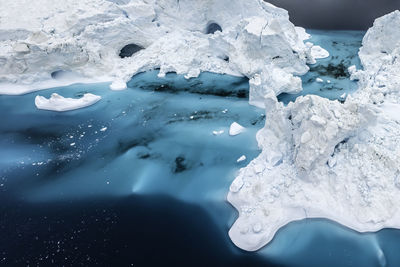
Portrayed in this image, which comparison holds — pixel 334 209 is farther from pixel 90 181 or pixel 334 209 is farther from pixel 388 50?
pixel 388 50

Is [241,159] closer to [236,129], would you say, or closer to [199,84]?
[236,129]

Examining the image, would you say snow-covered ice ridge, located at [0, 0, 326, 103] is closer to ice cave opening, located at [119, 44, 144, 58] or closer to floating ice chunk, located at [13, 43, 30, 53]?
floating ice chunk, located at [13, 43, 30, 53]

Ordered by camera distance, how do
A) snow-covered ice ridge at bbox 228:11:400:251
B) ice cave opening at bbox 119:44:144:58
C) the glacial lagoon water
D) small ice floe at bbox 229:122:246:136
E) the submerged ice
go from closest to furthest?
the glacial lagoon water
snow-covered ice ridge at bbox 228:11:400:251
the submerged ice
small ice floe at bbox 229:122:246:136
ice cave opening at bbox 119:44:144:58

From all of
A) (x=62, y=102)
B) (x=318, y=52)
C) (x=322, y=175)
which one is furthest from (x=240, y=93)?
(x=62, y=102)

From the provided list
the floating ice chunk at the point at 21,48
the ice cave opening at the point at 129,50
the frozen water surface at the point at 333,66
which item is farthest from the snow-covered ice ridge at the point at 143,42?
the frozen water surface at the point at 333,66

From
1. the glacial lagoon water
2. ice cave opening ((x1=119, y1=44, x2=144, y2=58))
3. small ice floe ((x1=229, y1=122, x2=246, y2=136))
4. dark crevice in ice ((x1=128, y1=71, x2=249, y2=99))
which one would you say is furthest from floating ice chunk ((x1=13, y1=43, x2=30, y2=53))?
small ice floe ((x1=229, y1=122, x2=246, y2=136))

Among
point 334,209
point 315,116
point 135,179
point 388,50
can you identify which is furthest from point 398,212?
point 388,50

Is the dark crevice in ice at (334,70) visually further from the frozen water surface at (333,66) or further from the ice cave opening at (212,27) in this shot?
the ice cave opening at (212,27)
